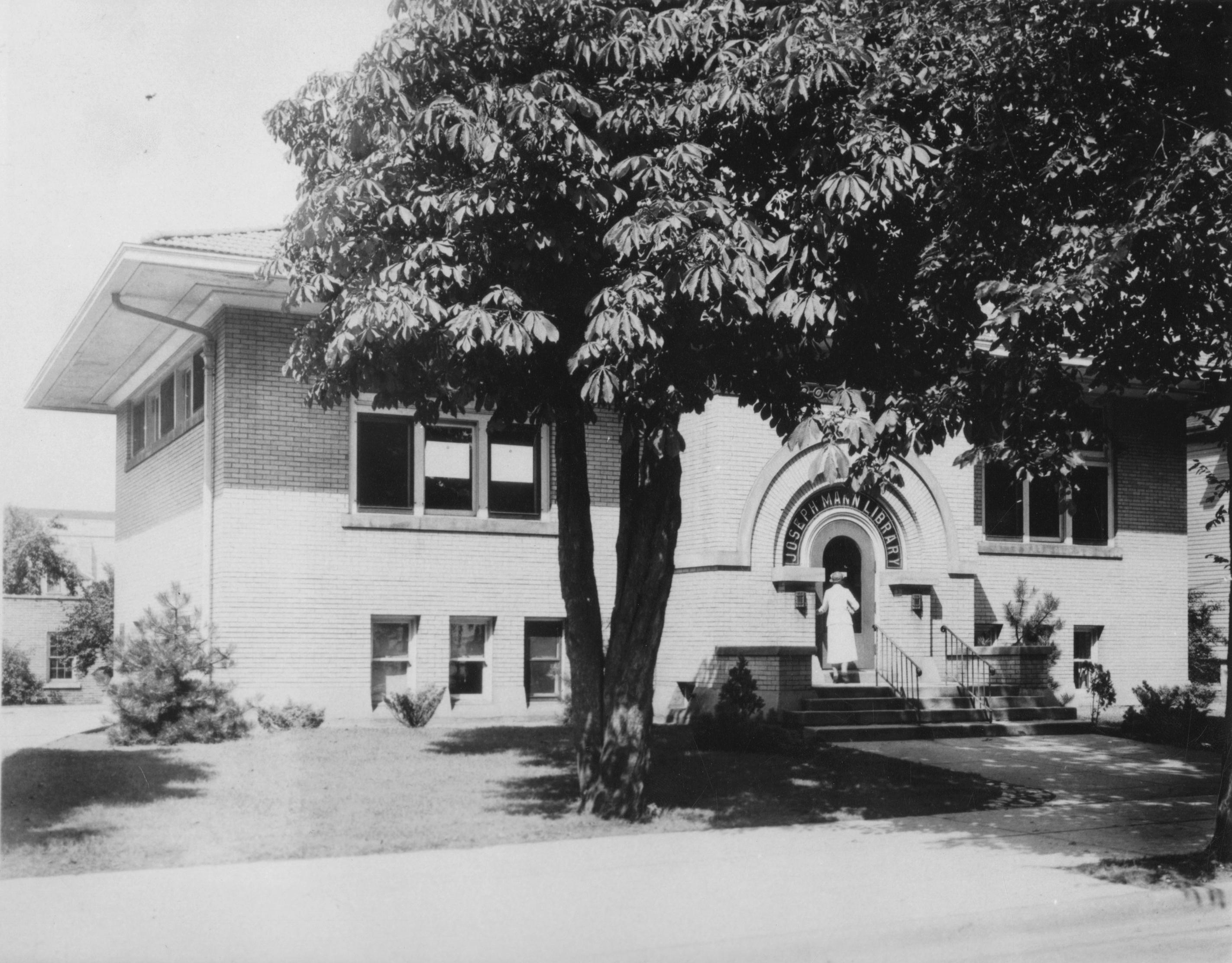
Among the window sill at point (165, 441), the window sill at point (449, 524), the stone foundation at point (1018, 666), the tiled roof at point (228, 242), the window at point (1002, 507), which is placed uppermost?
the tiled roof at point (228, 242)

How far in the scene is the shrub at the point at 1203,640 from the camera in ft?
82.0

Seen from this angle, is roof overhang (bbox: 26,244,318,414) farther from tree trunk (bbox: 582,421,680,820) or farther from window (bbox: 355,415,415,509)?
tree trunk (bbox: 582,421,680,820)

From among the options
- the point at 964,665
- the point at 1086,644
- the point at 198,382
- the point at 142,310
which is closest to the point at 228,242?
the point at 142,310

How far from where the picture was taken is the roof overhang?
14.8 metres

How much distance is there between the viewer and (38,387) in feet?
71.6

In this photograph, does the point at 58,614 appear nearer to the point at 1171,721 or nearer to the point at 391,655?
the point at 391,655

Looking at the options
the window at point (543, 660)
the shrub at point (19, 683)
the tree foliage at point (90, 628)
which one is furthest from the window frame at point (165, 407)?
the shrub at point (19, 683)

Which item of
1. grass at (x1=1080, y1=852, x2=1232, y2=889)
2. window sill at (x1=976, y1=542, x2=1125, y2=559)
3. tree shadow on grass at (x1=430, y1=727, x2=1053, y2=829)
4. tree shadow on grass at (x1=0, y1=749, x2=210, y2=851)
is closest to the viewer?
grass at (x1=1080, y1=852, x2=1232, y2=889)

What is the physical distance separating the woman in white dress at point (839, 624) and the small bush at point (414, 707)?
5.92 metres

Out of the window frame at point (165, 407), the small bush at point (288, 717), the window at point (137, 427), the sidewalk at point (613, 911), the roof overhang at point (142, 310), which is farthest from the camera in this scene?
the window at point (137, 427)

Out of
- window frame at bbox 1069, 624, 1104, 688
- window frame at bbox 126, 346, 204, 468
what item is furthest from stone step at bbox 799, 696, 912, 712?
window frame at bbox 126, 346, 204, 468

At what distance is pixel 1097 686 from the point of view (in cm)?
1967

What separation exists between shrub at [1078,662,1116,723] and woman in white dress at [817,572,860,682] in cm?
415

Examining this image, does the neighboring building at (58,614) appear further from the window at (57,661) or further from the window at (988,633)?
the window at (988,633)
